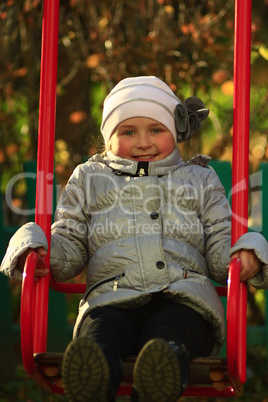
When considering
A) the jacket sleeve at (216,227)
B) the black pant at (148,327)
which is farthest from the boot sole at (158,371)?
the jacket sleeve at (216,227)

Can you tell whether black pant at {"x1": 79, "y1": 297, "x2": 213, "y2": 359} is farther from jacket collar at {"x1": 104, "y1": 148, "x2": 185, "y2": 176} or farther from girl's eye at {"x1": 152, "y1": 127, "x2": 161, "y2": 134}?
girl's eye at {"x1": 152, "y1": 127, "x2": 161, "y2": 134}

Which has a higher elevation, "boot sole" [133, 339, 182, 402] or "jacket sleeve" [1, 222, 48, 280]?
"jacket sleeve" [1, 222, 48, 280]

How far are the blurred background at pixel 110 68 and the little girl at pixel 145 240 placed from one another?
5.04 ft

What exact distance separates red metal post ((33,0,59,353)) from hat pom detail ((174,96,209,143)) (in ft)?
1.72

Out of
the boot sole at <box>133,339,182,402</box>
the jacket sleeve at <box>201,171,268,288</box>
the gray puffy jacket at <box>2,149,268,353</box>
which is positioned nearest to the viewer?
the boot sole at <box>133,339,182,402</box>

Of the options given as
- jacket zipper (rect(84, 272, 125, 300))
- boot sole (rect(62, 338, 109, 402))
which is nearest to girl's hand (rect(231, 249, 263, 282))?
jacket zipper (rect(84, 272, 125, 300))

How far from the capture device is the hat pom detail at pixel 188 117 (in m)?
3.53

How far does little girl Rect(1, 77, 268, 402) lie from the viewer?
3.03 m

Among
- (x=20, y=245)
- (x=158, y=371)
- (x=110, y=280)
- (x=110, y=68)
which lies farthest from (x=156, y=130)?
(x=110, y=68)

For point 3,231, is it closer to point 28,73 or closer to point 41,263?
point 28,73

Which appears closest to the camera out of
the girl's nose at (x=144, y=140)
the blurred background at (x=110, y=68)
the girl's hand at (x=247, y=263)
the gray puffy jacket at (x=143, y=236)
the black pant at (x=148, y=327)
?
the black pant at (x=148, y=327)

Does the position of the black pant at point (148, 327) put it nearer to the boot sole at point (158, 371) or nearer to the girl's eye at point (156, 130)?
the boot sole at point (158, 371)

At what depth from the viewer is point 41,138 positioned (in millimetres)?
3326

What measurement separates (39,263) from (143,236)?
1.33ft
